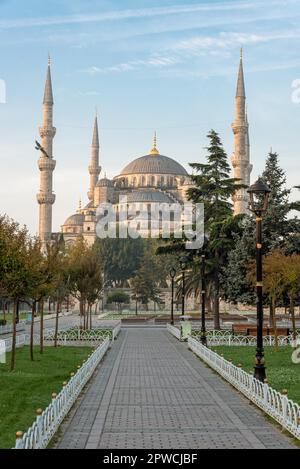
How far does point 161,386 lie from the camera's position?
53.4ft

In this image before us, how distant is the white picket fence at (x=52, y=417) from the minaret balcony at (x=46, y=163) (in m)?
67.6

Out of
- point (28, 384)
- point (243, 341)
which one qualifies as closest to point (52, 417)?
point (28, 384)

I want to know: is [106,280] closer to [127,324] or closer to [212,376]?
[127,324]

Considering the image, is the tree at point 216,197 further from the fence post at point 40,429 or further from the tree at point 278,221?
the fence post at point 40,429

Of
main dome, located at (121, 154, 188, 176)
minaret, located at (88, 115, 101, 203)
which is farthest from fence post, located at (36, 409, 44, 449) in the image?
main dome, located at (121, 154, 188, 176)

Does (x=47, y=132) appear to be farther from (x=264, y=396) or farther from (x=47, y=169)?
(x=264, y=396)

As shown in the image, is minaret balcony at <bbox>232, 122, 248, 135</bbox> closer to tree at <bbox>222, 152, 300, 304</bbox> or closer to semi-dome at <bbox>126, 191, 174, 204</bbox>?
tree at <bbox>222, 152, 300, 304</bbox>

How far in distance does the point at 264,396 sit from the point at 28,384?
6049 millimetres

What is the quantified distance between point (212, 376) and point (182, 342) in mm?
12562

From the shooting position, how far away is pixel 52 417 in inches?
410

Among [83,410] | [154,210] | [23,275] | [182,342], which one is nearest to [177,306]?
[154,210]

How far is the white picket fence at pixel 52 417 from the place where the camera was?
26.8 feet
